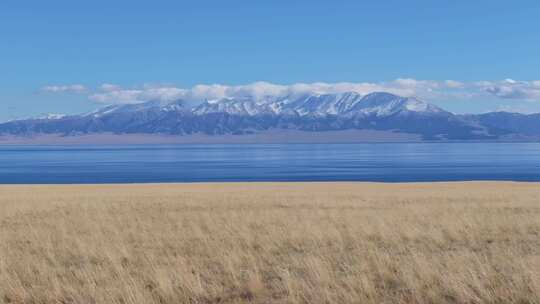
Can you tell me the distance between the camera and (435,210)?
20.8m

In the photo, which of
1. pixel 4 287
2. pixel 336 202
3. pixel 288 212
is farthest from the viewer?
pixel 336 202

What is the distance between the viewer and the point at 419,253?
11.6 metres

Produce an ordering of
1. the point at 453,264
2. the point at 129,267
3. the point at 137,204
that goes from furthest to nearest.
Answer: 1. the point at 137,204
2. the point at 129,267
3. the point at 453,264

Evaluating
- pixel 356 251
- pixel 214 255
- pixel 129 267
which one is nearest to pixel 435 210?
pixel 356 251

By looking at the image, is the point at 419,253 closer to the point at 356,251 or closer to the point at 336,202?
the point at 356,251

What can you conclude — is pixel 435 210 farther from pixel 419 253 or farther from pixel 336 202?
pixel 419 253

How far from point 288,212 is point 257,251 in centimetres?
801

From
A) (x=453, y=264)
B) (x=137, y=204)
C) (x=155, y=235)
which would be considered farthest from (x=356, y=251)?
(x=137, y=204)

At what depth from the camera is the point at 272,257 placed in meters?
12.1

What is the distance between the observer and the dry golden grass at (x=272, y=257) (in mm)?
8781

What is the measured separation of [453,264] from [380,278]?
4.43 ft

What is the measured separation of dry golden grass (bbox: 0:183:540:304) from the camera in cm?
878

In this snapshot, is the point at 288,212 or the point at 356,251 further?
the point at 288,212

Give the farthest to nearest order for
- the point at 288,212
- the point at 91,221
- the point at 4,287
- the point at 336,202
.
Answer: the point at 336,202 < the point at 288,212 < the point at 91,221 < the point at 4,287
